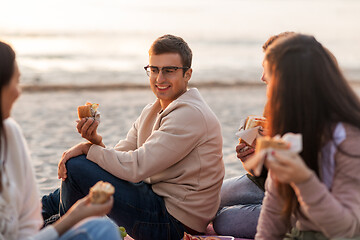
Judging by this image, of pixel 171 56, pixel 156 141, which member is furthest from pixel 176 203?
pixel 171 56

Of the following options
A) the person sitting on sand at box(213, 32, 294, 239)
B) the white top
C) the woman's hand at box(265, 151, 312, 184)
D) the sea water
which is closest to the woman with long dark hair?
the woman's hand at box(265, 151, 312, 184)

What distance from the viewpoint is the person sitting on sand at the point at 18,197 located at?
240cm

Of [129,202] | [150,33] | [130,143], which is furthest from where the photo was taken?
[150,33]

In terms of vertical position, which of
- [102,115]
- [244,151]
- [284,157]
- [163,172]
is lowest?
[102,115]

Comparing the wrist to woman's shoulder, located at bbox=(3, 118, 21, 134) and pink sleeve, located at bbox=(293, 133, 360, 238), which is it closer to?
woman's shoulder, located at bbox=(3, 118, 21, 134)

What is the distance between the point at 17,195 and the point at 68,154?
1.33 m

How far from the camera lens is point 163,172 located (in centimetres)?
386

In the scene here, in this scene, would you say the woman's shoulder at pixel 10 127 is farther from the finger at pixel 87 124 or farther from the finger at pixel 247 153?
the finger at pixel 247 153

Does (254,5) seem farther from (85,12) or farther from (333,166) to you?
(333,166)

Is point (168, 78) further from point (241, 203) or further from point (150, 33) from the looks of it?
point (150, 33)

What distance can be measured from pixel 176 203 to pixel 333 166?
148 centimetres

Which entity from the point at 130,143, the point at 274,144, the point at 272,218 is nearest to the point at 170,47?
the point at 130,143

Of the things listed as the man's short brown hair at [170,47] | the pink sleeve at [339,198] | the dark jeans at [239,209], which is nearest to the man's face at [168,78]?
the man's short brown hair at [170,47]

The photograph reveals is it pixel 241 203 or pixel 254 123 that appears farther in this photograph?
pixel 241 203
